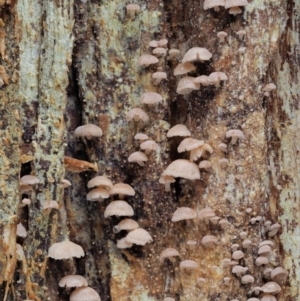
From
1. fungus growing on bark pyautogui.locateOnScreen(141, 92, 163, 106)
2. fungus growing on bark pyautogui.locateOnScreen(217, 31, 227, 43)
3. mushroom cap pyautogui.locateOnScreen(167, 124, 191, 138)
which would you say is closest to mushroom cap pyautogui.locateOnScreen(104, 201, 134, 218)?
mushroom cap pyautogui.locateOnScreen(167, 124, 191, 138)

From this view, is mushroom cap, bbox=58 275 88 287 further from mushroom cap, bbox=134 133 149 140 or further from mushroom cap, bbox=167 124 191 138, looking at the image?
mushroom cap, bbox=167 124 191 138

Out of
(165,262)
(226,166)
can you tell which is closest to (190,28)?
(226,166)

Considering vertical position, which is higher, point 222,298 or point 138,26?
point 138,26

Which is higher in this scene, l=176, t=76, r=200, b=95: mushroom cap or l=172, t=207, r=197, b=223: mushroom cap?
l=176, t=76, r=200, b=95: mushroom cap

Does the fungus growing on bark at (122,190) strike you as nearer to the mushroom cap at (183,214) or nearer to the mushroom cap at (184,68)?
the mushroom cap at (183,214)

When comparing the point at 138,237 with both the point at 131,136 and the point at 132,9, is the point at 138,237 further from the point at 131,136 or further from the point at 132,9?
the point at 132,9

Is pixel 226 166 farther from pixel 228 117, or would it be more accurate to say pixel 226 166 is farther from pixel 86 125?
pixel 86 125
